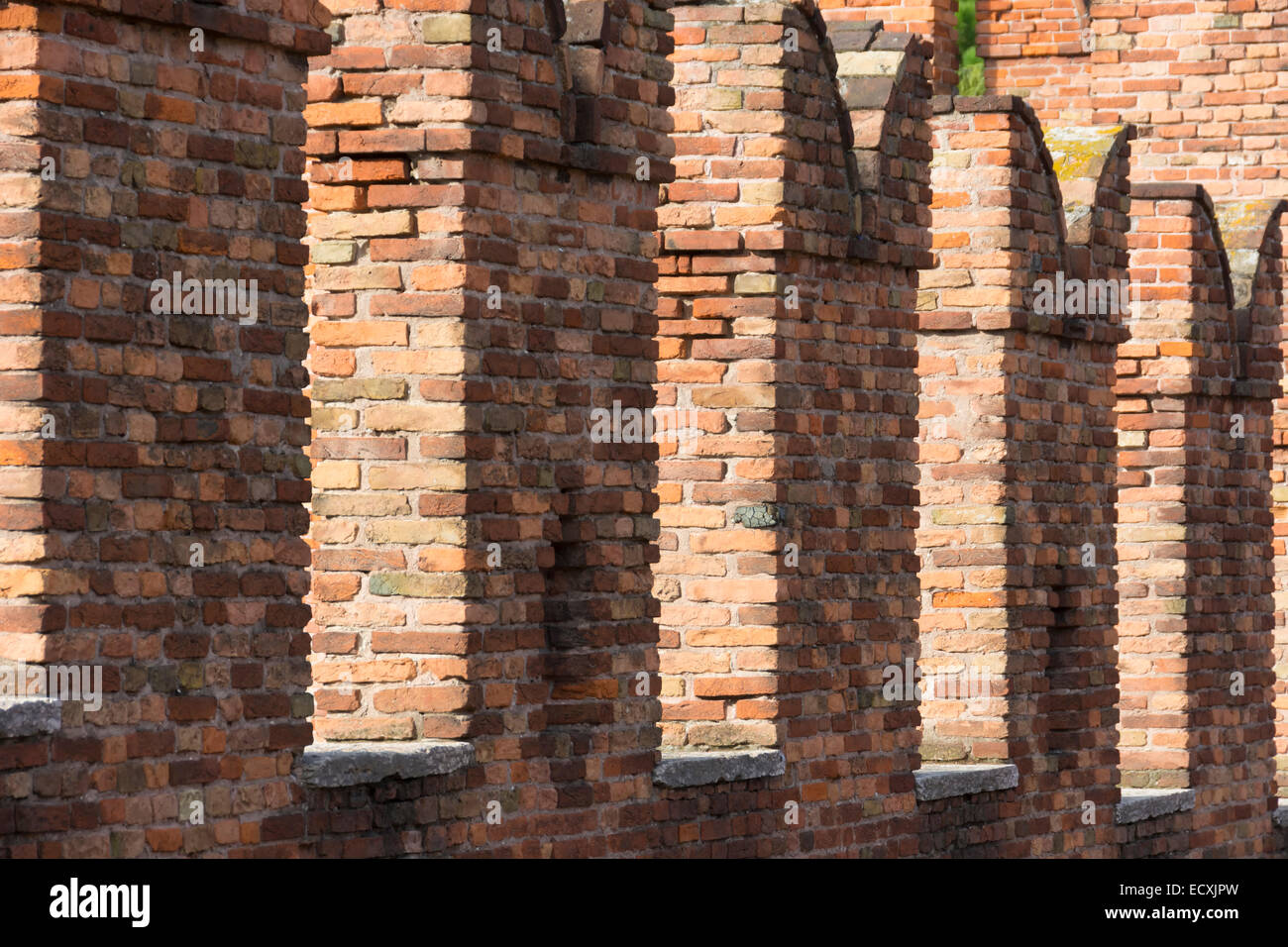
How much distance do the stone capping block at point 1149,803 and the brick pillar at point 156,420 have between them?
633 centimetres

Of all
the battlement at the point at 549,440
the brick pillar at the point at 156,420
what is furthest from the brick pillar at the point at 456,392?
the brick pillar at the point at 156,420

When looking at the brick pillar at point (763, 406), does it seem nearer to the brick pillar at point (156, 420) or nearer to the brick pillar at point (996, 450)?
the brick pillar at point (996, 450)

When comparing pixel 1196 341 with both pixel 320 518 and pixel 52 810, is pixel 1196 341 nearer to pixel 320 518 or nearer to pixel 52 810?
pixel 320 518

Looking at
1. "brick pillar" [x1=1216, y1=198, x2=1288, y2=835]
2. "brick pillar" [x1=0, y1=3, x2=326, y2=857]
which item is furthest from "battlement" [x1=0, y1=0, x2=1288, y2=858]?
"brick pillar" [x1=1216, y1=198, x2=1288, y2=835]

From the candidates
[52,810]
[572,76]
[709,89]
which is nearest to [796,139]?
[709,89]

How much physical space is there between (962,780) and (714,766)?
6.85 feet

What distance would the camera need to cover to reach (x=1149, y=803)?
42.5 feet

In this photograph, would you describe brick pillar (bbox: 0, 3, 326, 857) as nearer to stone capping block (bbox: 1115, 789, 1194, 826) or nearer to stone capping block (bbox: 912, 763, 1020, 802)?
stone capping block (bbox: 912, 763, 1020, 802)

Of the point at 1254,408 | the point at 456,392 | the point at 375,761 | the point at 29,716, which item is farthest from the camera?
the point at 1254,408

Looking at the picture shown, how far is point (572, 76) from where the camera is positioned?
8461 millimetres

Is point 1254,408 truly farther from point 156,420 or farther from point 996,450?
point 156,420

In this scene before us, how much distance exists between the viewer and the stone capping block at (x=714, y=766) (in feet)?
29.0

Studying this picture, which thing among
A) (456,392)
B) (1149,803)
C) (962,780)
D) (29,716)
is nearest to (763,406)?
(456,392)

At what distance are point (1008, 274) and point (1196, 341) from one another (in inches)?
96.4
